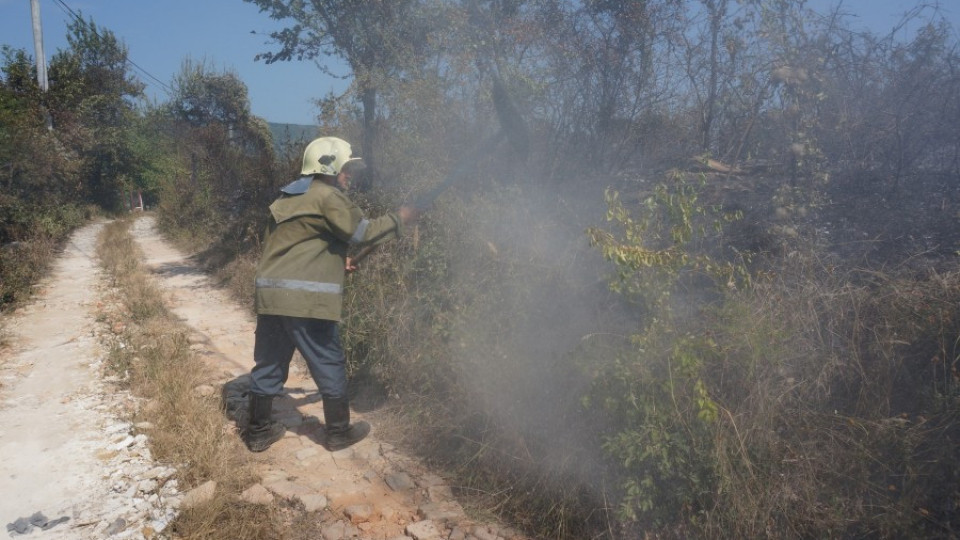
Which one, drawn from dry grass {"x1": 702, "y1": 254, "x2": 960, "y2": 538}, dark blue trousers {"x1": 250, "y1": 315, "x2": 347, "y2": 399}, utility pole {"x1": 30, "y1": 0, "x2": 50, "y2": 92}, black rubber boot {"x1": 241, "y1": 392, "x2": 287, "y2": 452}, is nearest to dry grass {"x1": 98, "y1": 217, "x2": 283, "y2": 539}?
black rubber boot {"x1": 241, "y1": 392, "x2": 287, "y2": 452}

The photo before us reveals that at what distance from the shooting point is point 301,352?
12.3 ft

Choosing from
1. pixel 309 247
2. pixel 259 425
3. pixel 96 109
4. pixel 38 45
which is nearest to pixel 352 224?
pixel 309 247

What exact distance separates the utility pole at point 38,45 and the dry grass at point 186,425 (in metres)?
14.5

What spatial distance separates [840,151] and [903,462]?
2479 mm

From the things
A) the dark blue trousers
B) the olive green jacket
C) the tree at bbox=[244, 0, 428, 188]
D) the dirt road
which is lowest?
the dirt road

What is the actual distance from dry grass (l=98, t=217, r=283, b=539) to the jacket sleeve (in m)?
1.42

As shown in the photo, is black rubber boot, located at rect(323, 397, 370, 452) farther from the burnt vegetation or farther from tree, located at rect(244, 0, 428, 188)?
tree, located at rect(244, 0, 428, 188)

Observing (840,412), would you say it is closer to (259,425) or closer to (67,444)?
(259,425)

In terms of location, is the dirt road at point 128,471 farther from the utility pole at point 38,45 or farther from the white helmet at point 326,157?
the utility pole at point 38,45

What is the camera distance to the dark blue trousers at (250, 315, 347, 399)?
3746 mm

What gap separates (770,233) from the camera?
3.81m

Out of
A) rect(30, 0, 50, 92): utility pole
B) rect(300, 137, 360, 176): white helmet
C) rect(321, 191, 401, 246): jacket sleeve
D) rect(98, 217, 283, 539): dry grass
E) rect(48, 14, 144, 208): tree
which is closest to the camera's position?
rect(98, 217, 283, 539): dry grass

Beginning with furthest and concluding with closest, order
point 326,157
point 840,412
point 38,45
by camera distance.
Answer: point 38,45 → point 326,157 → point 840,412

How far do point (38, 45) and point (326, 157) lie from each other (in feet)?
59.4
